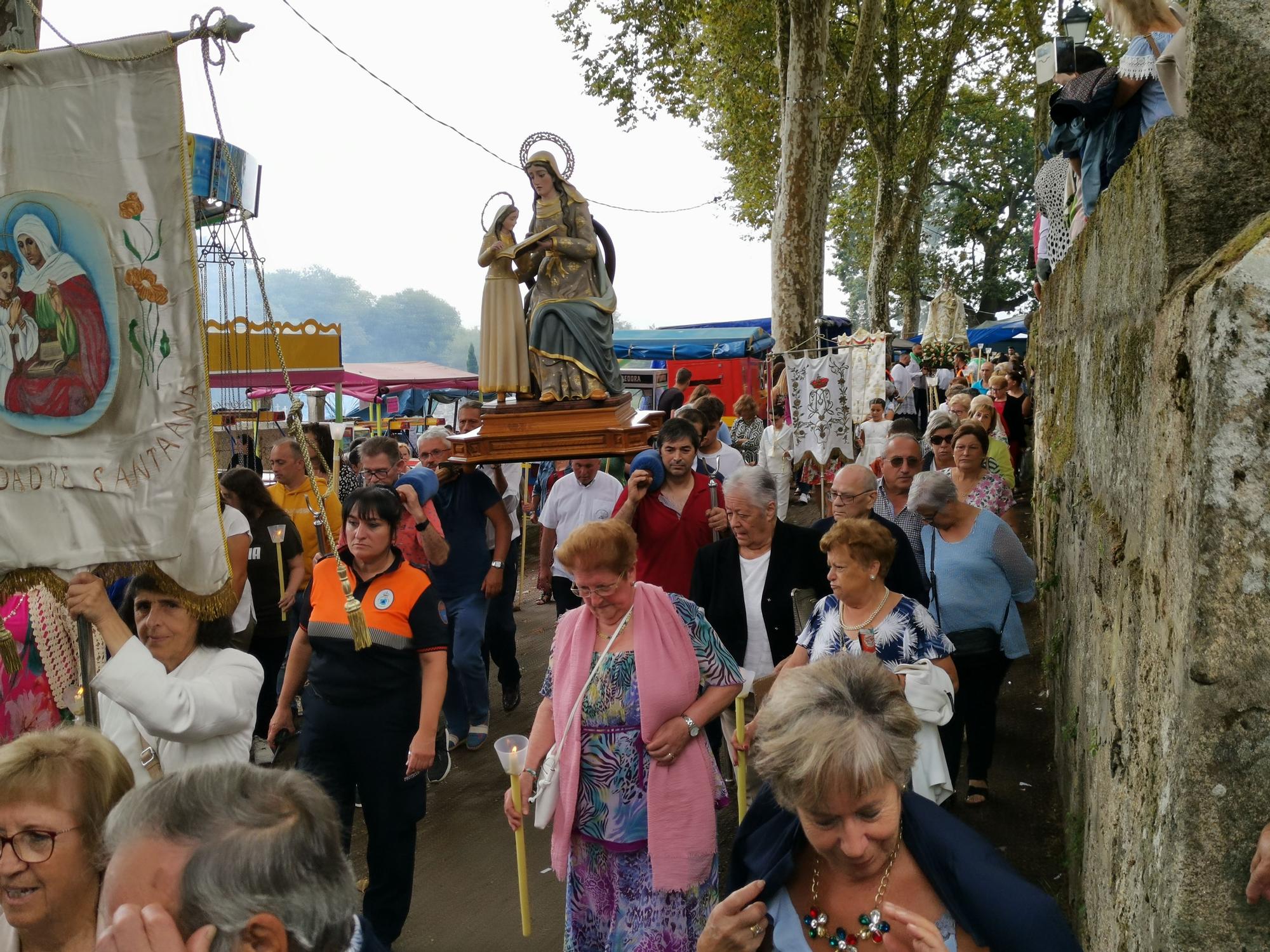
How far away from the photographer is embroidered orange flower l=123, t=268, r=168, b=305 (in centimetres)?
307

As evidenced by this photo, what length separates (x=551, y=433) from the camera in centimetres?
621

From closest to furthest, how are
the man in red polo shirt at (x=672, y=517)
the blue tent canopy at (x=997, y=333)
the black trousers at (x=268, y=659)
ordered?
the man in red polo shirt at (x=672, y=517) < the black trousers at (x=268, y=659) < the blue tent canopy at (x=997, y=333)

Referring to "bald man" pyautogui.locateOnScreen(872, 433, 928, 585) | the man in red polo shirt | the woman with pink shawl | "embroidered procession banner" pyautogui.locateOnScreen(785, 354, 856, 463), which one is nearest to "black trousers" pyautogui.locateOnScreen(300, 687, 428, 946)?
the woman with pink shawl

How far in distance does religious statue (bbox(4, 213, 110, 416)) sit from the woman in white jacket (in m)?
0.54

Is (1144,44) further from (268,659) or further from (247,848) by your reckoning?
(268,659)

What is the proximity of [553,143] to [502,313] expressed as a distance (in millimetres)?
1059

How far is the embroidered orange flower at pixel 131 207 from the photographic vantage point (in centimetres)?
304

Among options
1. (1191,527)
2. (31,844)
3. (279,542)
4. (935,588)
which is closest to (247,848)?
(31,844)

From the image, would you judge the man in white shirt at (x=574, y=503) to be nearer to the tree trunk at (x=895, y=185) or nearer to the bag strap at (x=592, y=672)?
the bag strap at (x=592, y=672)

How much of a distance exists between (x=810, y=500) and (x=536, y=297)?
948 cm

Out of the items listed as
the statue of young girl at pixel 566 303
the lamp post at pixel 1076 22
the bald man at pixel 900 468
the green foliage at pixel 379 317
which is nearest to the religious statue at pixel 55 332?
the statue of young girl at pixel 566 303

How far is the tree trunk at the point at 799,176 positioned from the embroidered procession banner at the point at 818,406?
181 inches

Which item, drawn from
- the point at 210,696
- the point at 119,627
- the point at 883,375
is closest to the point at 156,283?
the point at 119,627

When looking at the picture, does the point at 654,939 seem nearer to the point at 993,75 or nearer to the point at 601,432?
the point at 601,432
